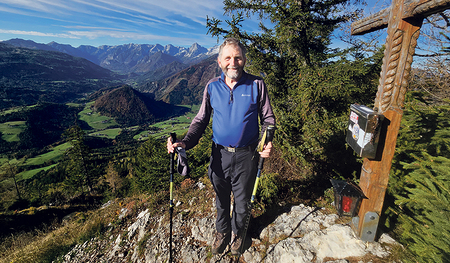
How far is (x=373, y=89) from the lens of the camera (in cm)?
542

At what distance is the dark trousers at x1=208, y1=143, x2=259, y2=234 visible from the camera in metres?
3.17

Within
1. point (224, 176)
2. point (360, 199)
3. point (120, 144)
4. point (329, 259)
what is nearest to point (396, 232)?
point (360, 199)

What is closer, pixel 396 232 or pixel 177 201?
pixel 396 232

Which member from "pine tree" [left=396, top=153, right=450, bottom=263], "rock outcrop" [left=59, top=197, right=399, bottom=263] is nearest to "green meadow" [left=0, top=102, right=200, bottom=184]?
"rock outcrop" [left=59, top=197, right=399, bottom=263]

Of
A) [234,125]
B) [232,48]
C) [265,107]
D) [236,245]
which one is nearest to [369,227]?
[236,245]

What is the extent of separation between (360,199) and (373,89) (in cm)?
408

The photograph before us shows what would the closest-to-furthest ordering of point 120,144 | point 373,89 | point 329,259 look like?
point 329,259 < point 373,89 < point 120,144

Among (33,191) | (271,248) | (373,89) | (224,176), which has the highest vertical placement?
(373,89)

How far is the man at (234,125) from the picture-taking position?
292cm

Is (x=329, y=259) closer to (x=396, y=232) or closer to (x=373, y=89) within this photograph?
(x=396, y=232)

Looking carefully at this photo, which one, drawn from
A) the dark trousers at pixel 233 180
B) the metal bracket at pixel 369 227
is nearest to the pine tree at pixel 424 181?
the metal bracket at pixel 369 227

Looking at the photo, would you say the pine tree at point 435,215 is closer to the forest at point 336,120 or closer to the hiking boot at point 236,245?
the forest at point 336,120

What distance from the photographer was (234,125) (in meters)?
2.99

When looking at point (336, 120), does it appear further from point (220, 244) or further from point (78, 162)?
point (78, 162)
